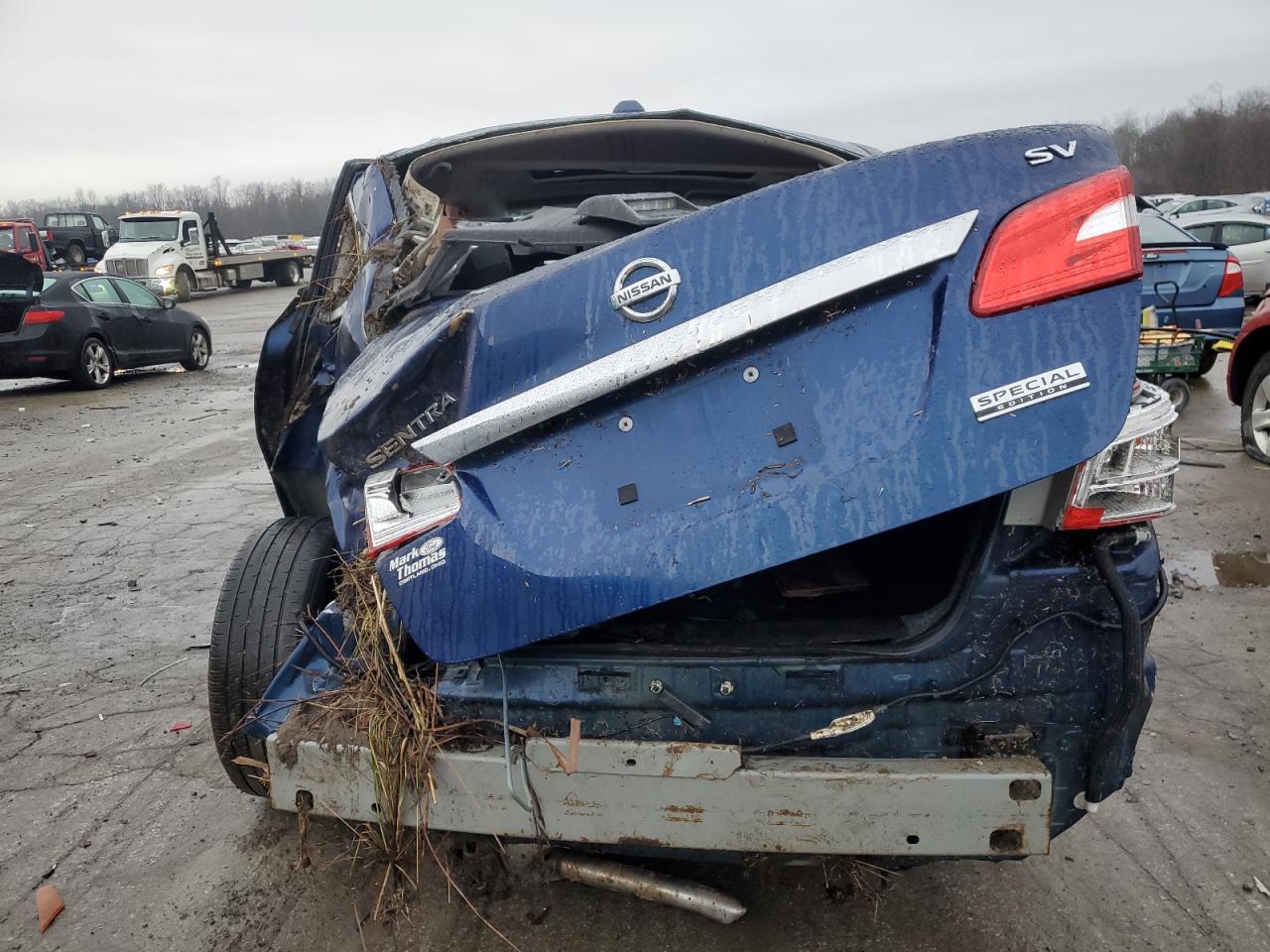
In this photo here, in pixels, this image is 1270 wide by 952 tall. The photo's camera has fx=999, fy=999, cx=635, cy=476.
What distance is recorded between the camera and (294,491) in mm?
3779

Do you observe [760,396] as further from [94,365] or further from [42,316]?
[94,365]

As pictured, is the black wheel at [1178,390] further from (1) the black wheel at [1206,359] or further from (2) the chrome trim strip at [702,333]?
(2) the chrome trim strip at [702,333]

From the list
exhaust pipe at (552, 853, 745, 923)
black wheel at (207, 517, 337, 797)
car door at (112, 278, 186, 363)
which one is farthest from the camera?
car door at (112, 278, 186, 363)

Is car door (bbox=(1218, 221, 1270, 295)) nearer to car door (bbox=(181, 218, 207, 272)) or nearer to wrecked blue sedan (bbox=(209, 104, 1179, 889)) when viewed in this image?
wrecked blue sedan (bbox=(209, 104, 1179, 889))

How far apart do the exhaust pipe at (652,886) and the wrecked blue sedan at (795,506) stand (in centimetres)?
29

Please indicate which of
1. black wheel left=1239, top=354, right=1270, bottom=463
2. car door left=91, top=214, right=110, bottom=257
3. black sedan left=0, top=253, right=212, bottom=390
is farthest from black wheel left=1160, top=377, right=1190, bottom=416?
car door left=91, top=214, right=110, bottom=257

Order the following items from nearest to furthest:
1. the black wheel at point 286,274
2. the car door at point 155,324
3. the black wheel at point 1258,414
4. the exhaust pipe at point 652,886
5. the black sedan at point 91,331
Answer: the exhaust pipe at point 652,886 < the black wheel at point 1258,414 < the black sedan at point 91,331 < the car door at point 155,324 < the black wheel at point 286,274

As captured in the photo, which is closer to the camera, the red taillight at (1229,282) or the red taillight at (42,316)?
the red taillight at (1229,282)

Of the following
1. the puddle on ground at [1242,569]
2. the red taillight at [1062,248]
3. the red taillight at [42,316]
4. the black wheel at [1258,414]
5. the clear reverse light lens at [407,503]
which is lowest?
the puddle on ground at [1242,569]

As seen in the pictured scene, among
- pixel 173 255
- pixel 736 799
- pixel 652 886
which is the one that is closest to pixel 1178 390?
pixel 652 886

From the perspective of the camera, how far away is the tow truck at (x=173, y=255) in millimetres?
25734

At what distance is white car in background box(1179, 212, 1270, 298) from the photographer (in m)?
16.0

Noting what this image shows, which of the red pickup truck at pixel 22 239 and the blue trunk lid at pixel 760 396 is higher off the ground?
the red pickup truck at pixel 22 239

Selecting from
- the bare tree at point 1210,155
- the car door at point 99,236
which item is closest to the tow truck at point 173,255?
the car door at point 99,236
